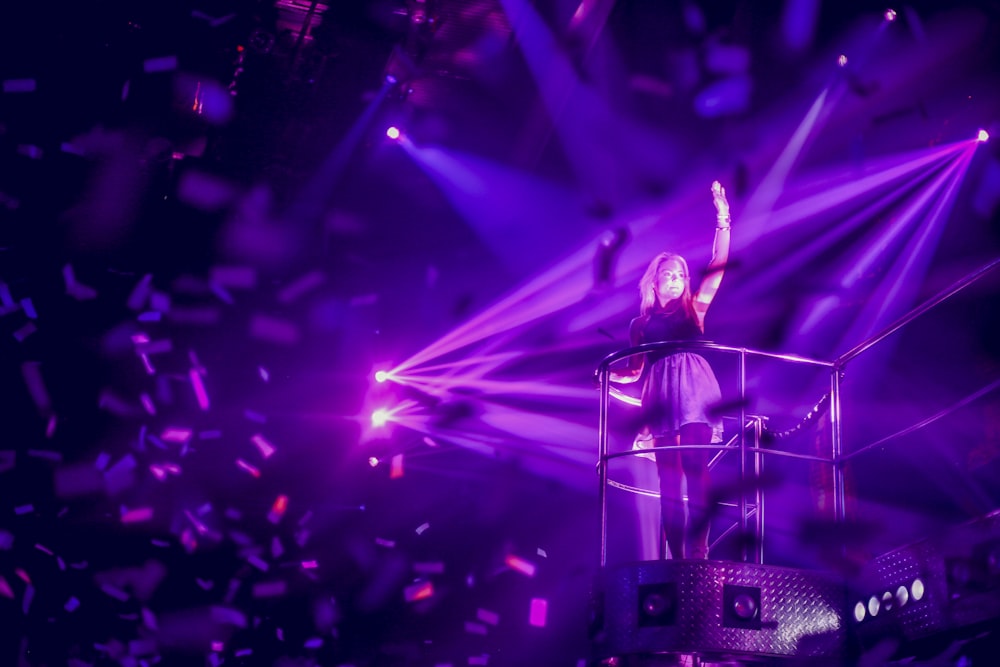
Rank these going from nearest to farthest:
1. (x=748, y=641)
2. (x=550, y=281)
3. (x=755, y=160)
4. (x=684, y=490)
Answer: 1. (x=748, y=641)
2. (x=684, y=490)
3. (x=755, y=160)
4. (x=550, y=281)

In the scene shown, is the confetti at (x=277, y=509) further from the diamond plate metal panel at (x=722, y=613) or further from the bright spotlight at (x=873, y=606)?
the bright spotlight at (x=873, y=606)

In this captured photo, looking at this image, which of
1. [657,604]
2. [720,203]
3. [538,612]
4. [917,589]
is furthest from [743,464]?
[538,612]

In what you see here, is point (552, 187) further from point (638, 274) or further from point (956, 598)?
point (956, 598)

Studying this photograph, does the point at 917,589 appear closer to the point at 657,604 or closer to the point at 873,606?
the point at 873,606

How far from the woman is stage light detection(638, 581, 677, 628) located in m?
0.29

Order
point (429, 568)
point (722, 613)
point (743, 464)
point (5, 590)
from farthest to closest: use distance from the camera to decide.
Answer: point (429, 568)
point (5, 590)
point (743, 464)
point (722, 613)

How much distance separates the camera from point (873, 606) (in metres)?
2.94

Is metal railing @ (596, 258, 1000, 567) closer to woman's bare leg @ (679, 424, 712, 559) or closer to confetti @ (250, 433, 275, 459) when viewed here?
woman's bare leg @ (679, 424, 712, 559)

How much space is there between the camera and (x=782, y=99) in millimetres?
5883

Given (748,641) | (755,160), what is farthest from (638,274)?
(748,641)

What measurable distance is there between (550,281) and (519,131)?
1.09m

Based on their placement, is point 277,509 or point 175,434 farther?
point 277,509

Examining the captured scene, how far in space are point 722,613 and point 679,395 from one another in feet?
2.56

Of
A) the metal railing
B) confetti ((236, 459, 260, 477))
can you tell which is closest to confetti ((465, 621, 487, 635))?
confetti ((236, 459, 260, 477))
